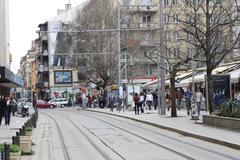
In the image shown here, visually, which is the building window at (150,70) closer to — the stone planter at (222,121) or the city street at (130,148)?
the stone planter at (222,121)

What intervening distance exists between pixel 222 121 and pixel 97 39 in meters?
50.8

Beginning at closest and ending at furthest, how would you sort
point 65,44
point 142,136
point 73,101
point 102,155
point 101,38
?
1. point 102,155
2. point 142,136
3. point 101,38
4. point 65,44
5. point 73,101

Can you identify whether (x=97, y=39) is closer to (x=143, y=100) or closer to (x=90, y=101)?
(x=90, y=101)

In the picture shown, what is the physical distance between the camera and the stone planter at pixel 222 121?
23.9 meters

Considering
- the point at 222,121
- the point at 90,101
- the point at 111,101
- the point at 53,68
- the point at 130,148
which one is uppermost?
the point at 53,68

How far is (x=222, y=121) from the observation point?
2577 cm

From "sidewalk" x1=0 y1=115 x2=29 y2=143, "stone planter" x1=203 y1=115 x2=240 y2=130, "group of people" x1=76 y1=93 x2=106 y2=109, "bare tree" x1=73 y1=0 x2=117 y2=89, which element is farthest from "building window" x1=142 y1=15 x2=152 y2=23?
"stone planter" x1=203 y1=115 x2=240 y2=130

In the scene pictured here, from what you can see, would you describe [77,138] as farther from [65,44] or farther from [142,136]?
[65,44]

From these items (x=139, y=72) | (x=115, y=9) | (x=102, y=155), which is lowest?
(x=102, y=155)

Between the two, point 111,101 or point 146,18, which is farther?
point 146,18

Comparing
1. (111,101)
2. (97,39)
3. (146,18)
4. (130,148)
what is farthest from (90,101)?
(130,148)

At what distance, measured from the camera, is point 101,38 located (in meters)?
75.5

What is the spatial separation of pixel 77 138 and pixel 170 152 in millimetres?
8012

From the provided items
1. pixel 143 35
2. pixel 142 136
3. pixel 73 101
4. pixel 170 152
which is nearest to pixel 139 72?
pixel 73 101
